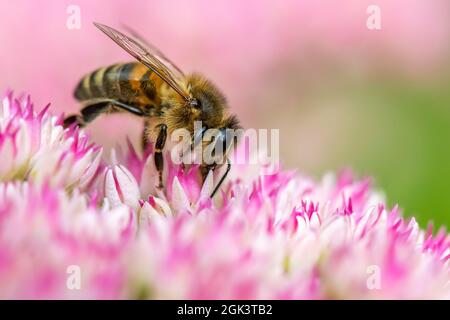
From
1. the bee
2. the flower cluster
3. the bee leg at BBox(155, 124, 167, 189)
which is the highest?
the bee

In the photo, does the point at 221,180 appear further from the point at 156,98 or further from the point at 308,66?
the point at 308,66

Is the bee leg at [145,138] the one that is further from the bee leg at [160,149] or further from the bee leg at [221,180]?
the bee leg at [221,180]

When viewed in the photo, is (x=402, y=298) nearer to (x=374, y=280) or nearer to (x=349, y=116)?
(x=374, y=280)

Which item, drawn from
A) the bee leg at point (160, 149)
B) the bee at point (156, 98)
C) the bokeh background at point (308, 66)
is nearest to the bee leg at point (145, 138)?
the bee at point (156, 98)

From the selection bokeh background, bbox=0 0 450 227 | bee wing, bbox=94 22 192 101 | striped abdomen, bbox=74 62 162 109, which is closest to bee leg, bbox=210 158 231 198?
bee wing, bbox=94 22 192 101

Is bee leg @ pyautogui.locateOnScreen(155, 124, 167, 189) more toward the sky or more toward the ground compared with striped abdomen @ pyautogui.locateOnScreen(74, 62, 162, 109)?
more toward the ground

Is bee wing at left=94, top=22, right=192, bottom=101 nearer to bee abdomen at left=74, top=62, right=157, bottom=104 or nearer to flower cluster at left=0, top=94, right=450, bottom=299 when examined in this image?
bee abdomen at left=74, top=62, right=157, bottom=104

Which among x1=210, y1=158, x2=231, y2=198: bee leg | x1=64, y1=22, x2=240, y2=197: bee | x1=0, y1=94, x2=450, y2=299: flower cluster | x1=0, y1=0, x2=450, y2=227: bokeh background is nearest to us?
Answer: x1=0, y1=94, x2=450, y2=299: flower cluster
